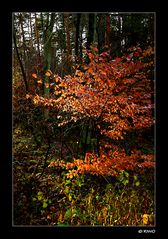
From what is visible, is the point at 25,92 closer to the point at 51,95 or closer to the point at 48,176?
the point at 51,95

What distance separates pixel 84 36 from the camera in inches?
197

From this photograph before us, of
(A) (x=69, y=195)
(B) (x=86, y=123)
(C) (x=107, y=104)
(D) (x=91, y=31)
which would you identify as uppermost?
(D) (x=91, y=31)

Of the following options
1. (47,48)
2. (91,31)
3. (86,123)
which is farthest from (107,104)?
(47,48)

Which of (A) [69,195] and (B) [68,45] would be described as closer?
(A) [69,195]

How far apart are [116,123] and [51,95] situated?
1.43 metres

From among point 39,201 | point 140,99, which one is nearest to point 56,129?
point 39,201

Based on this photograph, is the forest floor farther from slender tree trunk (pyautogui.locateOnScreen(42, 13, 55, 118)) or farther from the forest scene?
slender tree trunk (pyautogui.locateOnScreen(42, 13, 55, 118))

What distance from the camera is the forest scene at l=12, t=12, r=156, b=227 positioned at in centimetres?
405

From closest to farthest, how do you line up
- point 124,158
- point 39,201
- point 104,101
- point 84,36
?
point 39,201
point 104,101
point 124,158
point 84,36

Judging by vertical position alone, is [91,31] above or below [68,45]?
above

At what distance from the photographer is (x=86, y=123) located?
4809 mm

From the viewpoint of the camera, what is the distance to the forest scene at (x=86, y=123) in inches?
160

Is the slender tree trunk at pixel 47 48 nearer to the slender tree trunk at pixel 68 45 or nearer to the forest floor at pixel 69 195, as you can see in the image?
the slender tree trunk at pixel 68 45

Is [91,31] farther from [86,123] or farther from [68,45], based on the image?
[86,123]
